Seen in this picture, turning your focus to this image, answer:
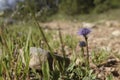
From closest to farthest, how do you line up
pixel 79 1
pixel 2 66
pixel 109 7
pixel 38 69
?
pixel 2 66 → pixel 38 69 → pixel 79 1 → pixel 109 7

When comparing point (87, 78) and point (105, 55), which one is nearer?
point (87, 78)

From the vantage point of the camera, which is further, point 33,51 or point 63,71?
point 33,51

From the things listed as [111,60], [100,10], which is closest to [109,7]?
[100,10]

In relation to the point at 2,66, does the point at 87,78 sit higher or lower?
lower

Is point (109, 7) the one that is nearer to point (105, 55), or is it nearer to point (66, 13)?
point (66, 13)

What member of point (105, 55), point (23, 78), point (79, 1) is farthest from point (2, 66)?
point (79, 1)

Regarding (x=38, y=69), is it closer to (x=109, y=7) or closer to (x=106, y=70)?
(x=106, y=70)

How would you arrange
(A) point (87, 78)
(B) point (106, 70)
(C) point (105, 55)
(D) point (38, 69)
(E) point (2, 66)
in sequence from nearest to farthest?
(E) point (2, 66) → (A) point (87, 78) → (D) point (38, 69) → (B) point (106, 70) → (C) point (105, 55)

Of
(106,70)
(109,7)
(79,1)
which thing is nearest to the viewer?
(106,70)

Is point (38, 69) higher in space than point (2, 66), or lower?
lower
